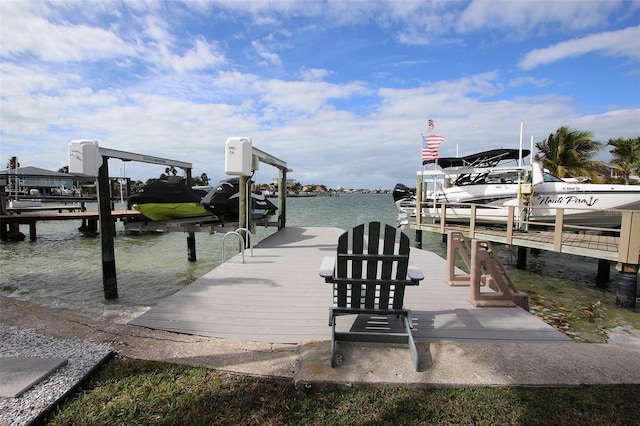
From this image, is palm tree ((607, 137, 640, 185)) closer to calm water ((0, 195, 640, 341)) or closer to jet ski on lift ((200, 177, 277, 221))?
calm water ((0, 195, 640, 341))

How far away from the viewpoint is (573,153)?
23453mm

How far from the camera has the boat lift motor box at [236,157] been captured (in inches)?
262

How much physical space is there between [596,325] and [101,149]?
9.16m

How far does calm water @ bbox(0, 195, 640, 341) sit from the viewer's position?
6.14 metres

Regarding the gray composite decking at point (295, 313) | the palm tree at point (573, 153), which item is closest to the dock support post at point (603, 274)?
the gray composite decking at point (295, 313)

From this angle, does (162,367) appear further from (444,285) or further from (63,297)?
(63,297)

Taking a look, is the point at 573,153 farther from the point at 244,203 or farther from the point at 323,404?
the point at 323,404

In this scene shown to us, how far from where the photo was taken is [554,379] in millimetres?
2285

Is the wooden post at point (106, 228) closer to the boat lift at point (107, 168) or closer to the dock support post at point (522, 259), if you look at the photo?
the boat lift at point (107, 168)

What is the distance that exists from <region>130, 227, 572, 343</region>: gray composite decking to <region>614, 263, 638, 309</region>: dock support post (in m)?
4.05

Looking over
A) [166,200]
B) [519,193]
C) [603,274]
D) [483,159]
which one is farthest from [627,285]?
[166,200]

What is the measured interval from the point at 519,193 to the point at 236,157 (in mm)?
9688

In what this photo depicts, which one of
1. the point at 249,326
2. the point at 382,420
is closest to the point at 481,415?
the point at 382,420

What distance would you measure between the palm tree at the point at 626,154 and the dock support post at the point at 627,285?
2102 cm
